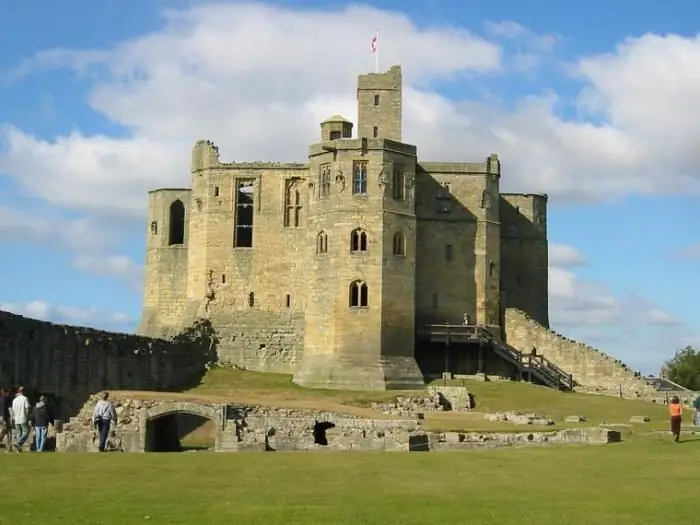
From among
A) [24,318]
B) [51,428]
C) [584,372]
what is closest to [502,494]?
[51,428]

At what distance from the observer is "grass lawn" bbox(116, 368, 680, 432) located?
51500 mm

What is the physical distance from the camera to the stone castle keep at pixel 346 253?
196 ft

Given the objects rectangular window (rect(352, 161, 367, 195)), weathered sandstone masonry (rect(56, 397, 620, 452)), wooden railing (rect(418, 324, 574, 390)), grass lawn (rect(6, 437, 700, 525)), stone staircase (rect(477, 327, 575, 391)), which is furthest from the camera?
stone staircase (rect(477, 327, 575, 391))

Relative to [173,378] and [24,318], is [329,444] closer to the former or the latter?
[24,318]

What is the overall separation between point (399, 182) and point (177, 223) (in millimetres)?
16493

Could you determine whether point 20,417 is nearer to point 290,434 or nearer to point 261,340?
point 290,434

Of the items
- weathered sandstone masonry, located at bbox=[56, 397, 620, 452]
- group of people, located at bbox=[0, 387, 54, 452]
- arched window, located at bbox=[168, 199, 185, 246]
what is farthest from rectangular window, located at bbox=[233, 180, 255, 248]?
group of people, located at bbox=[0, 387, 54, 452]

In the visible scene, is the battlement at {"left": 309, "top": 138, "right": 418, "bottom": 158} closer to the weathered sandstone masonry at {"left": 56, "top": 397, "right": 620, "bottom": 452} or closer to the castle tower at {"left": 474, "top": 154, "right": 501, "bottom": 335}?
the castle tower at {"left": 474, "top": 154, "right": 501, "bottom": 335}

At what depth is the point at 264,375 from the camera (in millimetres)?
62250

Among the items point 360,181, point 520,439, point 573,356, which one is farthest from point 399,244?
point 520,439

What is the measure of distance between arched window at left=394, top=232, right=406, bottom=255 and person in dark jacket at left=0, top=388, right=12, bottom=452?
1059 inches

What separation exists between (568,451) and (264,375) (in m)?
31.9

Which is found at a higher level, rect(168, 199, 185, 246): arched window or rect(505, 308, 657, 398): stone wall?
rect(168, 199, 185, 246): arched window

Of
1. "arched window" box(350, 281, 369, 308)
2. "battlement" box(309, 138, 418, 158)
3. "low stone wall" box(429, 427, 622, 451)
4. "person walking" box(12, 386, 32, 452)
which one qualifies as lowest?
"low stone wall" box(429, 427, 622, 451)
